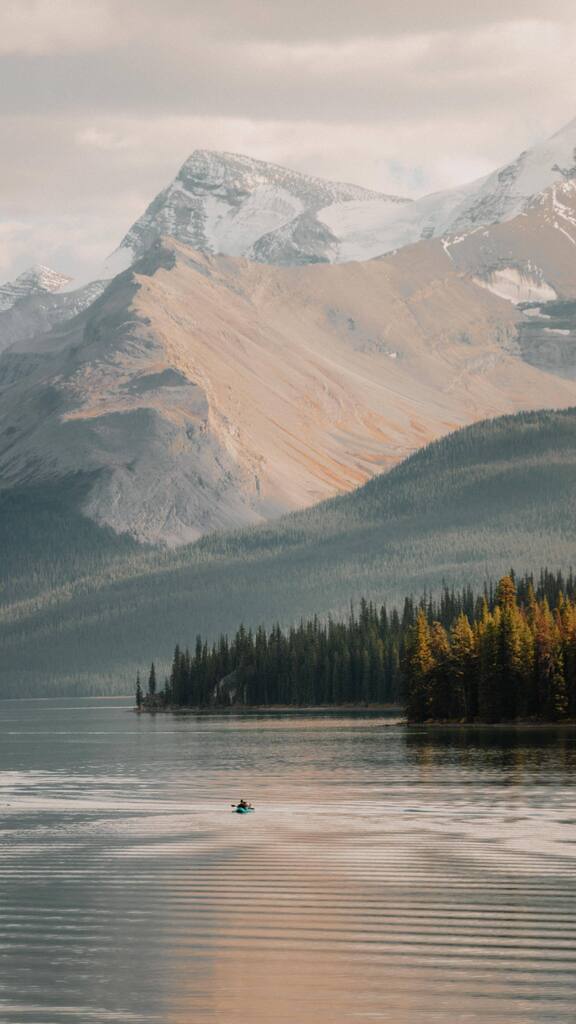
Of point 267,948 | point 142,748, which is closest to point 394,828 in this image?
point 267,948

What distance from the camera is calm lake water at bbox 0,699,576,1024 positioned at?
4562 cm

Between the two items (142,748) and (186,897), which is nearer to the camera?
(186,897)

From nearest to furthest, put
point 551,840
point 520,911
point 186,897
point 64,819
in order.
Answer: point 520,911
point 186,897
point 551,840
point 64,819

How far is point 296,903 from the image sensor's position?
60.2m

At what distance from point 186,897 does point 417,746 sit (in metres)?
105

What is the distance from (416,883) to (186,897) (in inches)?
321

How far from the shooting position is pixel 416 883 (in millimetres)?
64688

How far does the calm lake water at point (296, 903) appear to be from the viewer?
4562 centimetres

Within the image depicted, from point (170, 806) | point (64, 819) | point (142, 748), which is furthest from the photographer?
point (142, 748)

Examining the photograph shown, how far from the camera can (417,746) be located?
166 meters

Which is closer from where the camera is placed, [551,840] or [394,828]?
[551,840]

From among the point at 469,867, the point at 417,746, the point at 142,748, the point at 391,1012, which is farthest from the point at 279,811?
the point at 142,748

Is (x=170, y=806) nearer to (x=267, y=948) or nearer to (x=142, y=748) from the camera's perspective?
(x=267, y=948)

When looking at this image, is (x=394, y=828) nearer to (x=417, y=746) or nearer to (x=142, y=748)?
(x=417, y=746)
